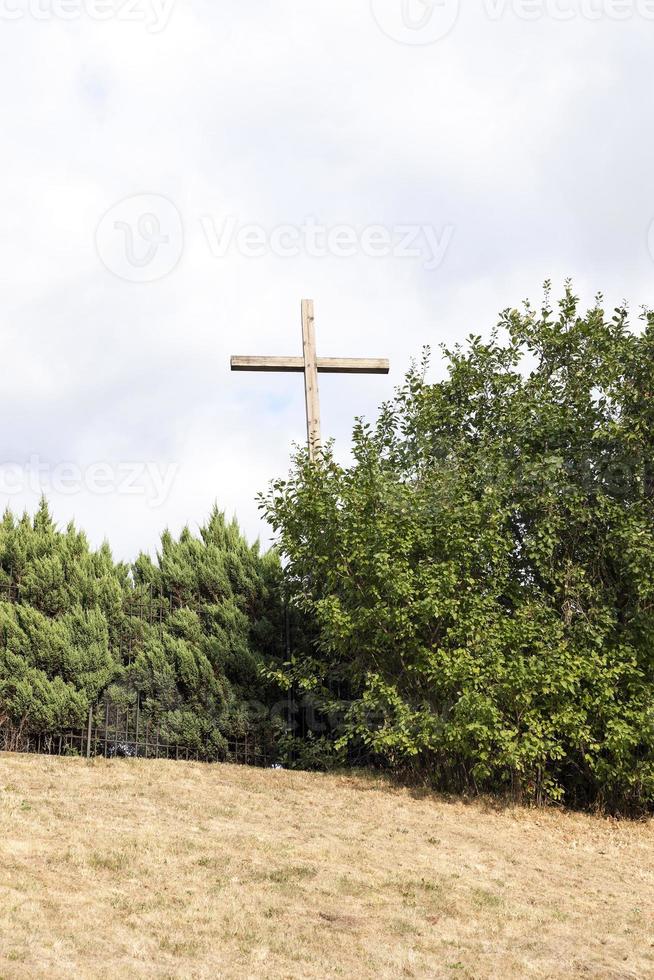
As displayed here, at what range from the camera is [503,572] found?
12.6 meters

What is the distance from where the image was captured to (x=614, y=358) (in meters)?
13.1

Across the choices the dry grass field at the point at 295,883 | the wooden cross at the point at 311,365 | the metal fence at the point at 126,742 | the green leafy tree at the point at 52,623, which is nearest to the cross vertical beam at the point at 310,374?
the wooden cross at the point at 311,365

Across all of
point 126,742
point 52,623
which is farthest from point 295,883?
point 52,623

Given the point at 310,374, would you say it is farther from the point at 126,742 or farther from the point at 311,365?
the point at 126,742

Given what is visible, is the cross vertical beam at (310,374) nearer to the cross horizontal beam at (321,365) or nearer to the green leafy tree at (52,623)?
the cross horizontal beam at (321,365)

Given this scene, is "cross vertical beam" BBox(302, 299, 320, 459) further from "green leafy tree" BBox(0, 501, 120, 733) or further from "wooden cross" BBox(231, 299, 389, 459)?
"green leafy tree" BBox(0, 501, 120, 733)

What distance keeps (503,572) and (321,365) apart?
4225 mm

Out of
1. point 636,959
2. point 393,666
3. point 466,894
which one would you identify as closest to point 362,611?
point 393,666

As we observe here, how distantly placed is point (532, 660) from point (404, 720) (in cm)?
170

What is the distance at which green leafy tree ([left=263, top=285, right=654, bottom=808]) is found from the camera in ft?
38.9

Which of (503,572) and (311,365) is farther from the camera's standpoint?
(311,365)

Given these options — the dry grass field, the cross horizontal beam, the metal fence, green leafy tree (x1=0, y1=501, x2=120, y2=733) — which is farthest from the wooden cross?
the dry grass field

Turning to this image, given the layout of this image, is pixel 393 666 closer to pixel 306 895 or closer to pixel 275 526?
pixel 275 526

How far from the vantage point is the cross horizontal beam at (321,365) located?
14.4 meters
